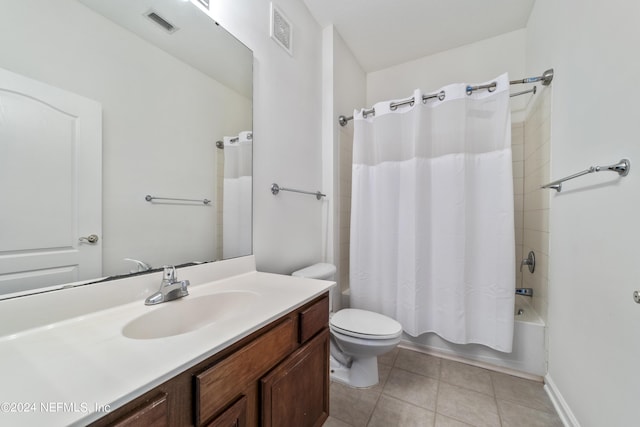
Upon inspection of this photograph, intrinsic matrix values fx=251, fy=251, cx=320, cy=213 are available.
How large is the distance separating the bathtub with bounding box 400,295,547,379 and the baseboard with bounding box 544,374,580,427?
95 millimetres

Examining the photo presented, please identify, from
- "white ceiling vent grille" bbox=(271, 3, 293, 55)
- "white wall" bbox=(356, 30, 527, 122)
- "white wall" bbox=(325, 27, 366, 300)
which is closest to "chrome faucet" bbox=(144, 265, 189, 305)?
"white wall" bbox=(325, 27, 366, 300)

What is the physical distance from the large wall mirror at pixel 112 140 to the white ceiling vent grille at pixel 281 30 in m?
0.38

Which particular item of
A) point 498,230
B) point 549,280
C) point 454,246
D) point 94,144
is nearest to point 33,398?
point 94,144

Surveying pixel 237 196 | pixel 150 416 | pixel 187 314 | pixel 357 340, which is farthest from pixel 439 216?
pixel 150 416

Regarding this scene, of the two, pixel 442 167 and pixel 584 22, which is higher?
pixel 584 22

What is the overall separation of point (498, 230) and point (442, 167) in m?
0.54

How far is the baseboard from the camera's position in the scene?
3.92 ft

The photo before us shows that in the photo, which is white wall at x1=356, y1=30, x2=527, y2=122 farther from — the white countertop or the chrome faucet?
the white countertop

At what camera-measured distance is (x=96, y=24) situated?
80 cm

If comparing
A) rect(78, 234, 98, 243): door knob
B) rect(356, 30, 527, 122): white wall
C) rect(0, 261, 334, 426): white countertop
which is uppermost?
rect(356, 30, 527, 122): white wall

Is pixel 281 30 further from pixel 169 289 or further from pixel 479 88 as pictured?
pixel 169 289

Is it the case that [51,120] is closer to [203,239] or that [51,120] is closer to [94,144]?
[94,144]

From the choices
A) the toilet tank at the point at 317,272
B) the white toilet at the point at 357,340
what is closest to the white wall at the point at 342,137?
the toilet tank at the point at 317,272

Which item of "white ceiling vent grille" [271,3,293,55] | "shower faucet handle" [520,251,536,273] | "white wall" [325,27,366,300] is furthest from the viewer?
"white wall" [325,27,366,300]
